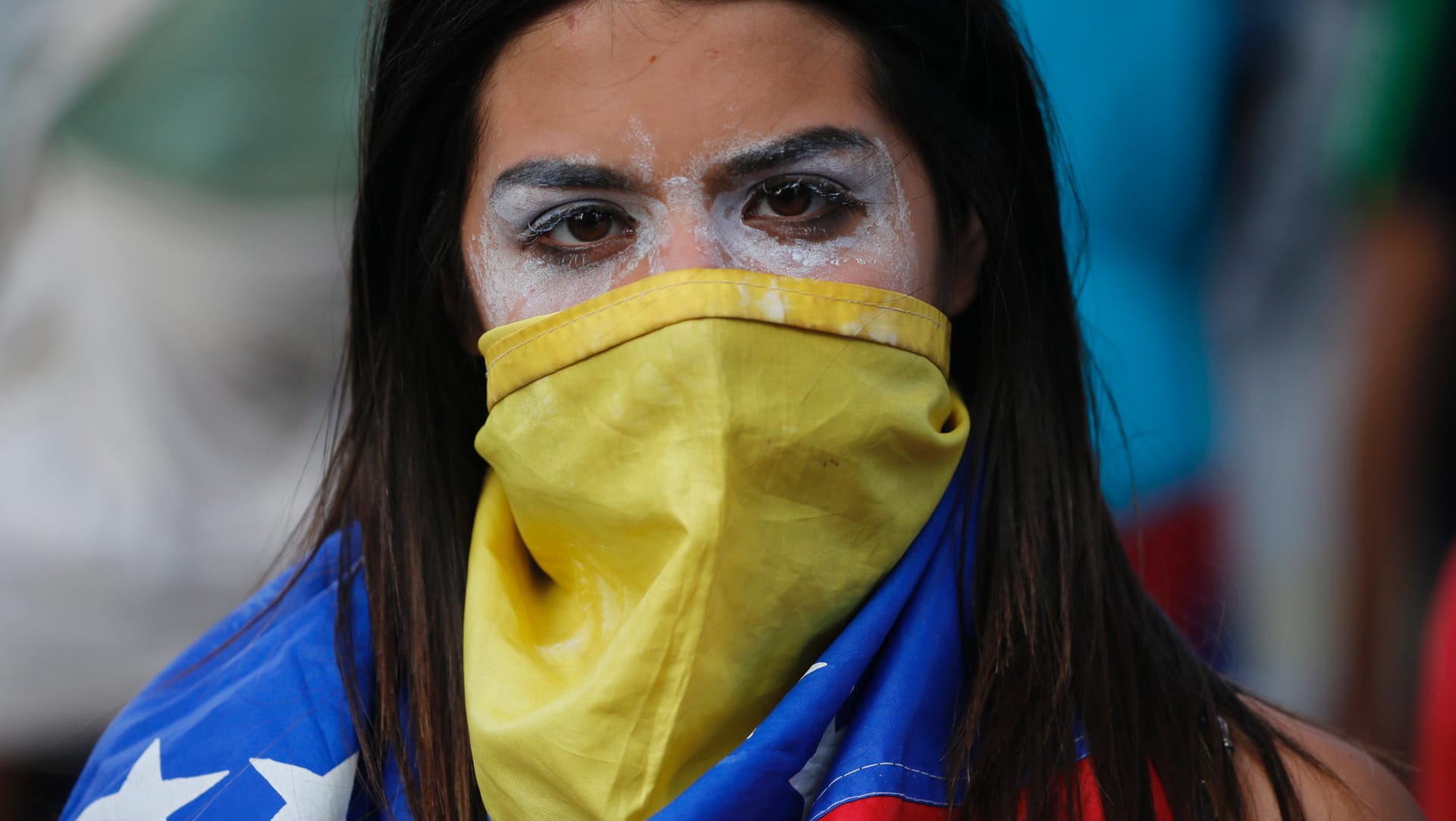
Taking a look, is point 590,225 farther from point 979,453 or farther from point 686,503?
point 979,453

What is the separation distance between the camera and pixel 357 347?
217 cm

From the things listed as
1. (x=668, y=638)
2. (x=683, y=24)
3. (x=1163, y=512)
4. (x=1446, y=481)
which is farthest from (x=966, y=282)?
(x=1446, y=481)

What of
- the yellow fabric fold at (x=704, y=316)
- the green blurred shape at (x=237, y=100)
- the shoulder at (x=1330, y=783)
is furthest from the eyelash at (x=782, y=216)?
the green blurred shape at (x=237, y=100)

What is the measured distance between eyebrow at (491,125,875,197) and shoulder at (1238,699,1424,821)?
976 mm

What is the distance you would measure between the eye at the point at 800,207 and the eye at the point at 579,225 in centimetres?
17

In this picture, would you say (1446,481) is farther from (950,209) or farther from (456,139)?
(456,139)

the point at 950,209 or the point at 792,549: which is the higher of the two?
the point at 950,209

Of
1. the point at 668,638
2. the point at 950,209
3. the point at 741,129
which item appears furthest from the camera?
the point at 950,209

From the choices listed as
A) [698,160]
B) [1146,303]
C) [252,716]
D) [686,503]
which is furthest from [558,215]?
[1146,303]

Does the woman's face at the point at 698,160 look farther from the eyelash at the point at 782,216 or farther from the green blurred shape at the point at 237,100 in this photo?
the green blurred shape at the point at 237,100

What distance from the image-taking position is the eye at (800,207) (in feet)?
5.90

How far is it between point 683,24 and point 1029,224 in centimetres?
62

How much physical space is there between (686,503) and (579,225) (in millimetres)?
469

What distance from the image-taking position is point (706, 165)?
1767mm
